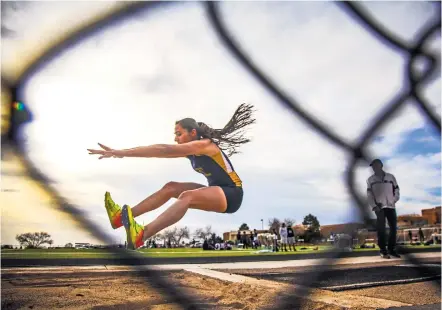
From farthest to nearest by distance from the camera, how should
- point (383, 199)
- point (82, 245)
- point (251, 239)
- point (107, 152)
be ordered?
point (251, 239) → point (383, 199) → point (107, 152) → point (82, 245)

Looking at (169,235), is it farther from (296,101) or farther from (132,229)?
(296,101)

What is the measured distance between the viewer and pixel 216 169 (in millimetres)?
3229

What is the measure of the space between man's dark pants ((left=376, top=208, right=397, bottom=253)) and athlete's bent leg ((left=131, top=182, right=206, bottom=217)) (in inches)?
56.8

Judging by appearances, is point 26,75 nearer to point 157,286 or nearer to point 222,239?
point 157,286

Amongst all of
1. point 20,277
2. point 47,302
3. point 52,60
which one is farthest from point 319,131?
point 20,277

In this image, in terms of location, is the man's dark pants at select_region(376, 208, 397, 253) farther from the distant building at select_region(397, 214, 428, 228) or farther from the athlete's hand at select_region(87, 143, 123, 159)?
the athlete's hand at select_region(87, 143, 123, 159)

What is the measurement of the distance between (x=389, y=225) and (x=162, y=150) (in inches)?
76.5

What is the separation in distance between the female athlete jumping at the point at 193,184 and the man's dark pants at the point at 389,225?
1130 millimetres

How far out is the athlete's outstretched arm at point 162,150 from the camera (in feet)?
9.04

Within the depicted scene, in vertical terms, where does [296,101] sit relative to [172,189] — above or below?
above

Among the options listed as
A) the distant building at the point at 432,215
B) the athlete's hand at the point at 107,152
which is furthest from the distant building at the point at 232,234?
the distant building at the point at 432,215

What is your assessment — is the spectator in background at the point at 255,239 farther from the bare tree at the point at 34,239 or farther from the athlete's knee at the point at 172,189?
the bare tree at the point at 34,239

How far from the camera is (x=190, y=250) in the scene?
3.67m

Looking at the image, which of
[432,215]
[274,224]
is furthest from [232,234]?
[432,215]
